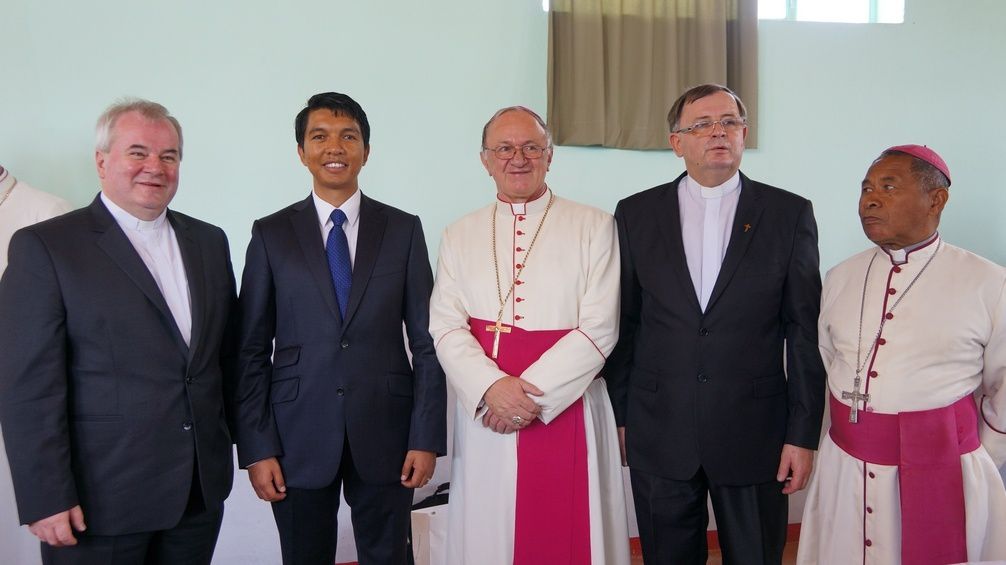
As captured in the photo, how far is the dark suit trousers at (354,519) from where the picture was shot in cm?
216

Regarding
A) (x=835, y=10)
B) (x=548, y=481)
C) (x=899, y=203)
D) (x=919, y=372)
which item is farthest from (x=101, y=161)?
(x=835, y=10)

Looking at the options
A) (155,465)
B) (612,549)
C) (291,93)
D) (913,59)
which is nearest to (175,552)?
(155,465)

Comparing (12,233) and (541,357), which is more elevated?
(12,233)

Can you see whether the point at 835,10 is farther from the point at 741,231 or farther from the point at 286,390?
the point at 286,390

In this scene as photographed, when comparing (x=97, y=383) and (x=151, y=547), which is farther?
(x=151, y=547)

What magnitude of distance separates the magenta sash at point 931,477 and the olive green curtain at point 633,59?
1.99 m

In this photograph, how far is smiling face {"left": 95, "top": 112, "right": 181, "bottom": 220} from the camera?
1.89 metres

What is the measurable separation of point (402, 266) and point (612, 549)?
3.58ft

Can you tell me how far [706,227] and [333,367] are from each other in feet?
3.92

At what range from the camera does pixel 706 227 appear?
224 cm

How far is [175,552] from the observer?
1.95 meters

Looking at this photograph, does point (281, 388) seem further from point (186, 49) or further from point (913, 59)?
point (913, 59)

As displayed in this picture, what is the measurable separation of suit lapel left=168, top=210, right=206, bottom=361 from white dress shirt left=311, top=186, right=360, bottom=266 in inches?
14.4

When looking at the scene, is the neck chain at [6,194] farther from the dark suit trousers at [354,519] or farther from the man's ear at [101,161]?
the dark suit trousers at [354,519]
